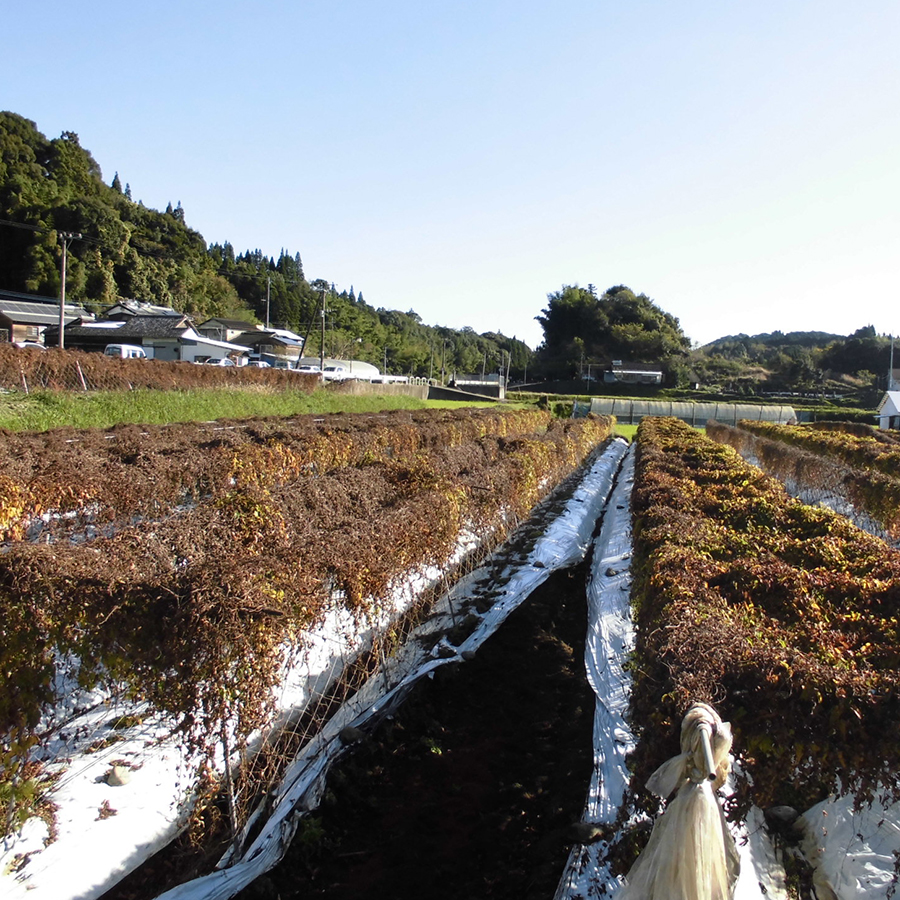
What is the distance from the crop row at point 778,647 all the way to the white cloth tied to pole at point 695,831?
416mm

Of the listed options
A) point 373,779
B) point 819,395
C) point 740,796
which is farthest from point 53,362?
point 819,395

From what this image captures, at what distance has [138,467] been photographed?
28.3 ft

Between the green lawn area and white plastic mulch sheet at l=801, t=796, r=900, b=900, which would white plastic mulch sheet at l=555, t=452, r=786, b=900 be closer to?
white plastic mulch sheet at l=801, t=796, r=900, b=900

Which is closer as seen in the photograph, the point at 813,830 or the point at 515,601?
the point at 813,830

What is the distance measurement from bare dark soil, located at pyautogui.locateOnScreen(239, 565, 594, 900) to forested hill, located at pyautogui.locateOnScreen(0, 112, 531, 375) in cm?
4760

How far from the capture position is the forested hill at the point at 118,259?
63.0 m

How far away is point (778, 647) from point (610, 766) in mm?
1562

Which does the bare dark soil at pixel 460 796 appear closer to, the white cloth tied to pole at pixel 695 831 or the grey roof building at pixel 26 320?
the white cloth tied to pole at pixel 695 831

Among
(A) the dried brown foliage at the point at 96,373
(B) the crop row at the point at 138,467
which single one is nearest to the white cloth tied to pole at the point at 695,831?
(B) the crop row at the point at 138,467

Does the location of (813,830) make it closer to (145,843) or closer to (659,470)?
(145,843)

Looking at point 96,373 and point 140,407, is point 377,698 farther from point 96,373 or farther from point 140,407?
point 96,373

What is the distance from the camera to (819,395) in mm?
75750

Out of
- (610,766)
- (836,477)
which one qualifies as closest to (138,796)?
(610,766)

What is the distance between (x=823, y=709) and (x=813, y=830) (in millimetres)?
1056
